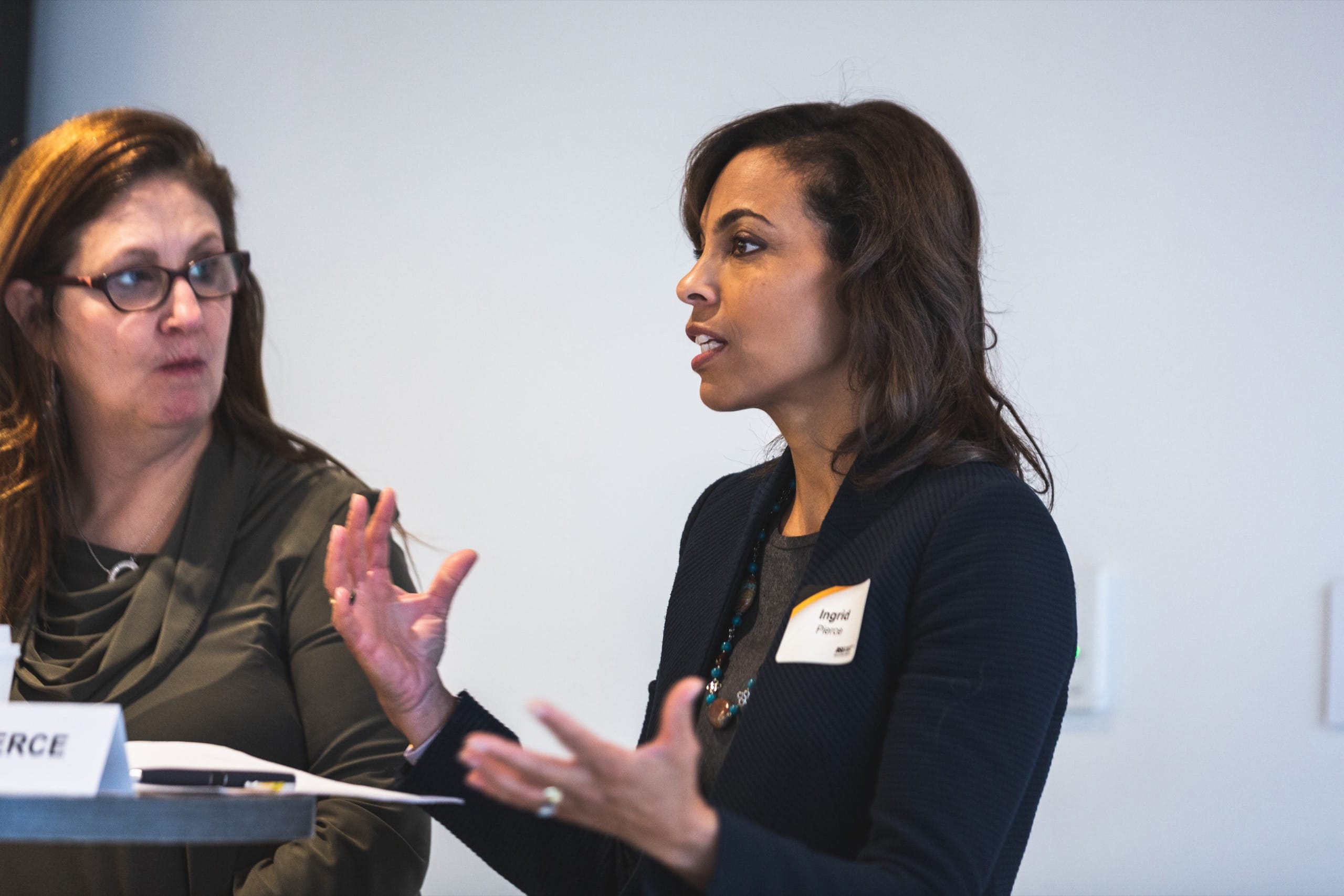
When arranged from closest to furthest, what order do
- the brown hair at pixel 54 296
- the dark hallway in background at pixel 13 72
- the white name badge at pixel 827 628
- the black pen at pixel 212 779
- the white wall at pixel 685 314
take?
1. the black pen at pixel 212 779
2. the white name badge at pixel 827 628
3. the brown hair at pixel 54 296
4. the white wall at pixel 685 314
5. the dark hallway in background at pixel 13 72

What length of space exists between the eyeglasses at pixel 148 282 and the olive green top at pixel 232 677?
10.3 inches

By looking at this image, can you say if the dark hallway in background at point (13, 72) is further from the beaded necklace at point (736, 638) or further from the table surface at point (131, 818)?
the table surface at point (131, 818)

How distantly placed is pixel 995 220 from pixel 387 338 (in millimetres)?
1210

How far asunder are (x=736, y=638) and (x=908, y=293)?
0.45 meters

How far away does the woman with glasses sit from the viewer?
61.9 inches

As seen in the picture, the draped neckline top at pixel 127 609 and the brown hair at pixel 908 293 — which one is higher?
the brown hair at pixel 908 293

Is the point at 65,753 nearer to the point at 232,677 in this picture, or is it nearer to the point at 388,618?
the point at 388,618

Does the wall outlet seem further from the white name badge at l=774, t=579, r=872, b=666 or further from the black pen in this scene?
the black pen

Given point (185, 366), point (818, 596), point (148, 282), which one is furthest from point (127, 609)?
point (818, 596)

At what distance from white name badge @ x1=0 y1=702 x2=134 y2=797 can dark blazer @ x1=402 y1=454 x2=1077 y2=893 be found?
1.52ft

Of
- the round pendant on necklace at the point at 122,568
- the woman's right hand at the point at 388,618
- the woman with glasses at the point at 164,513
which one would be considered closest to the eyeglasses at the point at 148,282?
the woman with glasses at the point at 164,513

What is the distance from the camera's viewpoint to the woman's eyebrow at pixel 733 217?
→ 150cm

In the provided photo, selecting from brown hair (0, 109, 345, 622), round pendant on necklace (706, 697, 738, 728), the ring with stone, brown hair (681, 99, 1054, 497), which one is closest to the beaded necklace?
round pendant on necklace (706, 697, 738, 728)

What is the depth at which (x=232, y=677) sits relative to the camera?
162 cm
